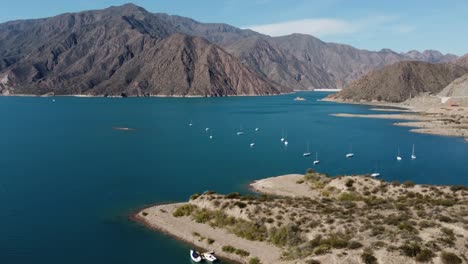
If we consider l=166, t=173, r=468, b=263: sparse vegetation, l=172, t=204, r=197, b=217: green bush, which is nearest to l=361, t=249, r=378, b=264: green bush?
l=166, t=173, r=468, b=263: sparse vegetation

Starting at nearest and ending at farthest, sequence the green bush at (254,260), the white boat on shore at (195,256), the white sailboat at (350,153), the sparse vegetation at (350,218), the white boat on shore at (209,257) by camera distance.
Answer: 1. the sparse vegetation at (350,218)
2. the green bush at (254,260)
3. the white boat on shore at (195,256)
4. the white boat on shore at (209,257)
5. the white sailboat at (350,153)

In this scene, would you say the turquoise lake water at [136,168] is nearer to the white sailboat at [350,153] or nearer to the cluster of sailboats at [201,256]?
the cluster of sailboats at [201,256]

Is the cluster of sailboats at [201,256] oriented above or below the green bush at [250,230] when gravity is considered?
below

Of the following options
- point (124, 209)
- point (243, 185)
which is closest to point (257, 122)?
point (243, 185)

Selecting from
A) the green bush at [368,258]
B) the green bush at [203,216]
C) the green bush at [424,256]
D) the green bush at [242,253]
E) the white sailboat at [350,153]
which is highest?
the green bush at [424,256]

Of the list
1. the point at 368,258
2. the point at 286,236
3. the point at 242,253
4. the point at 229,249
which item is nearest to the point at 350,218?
the point at 286,236

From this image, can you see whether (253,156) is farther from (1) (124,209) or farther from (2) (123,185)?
(1) (124,209)

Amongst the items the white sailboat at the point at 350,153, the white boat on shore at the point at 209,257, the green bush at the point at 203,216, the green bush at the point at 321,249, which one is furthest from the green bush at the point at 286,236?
the white sailboat at the point at 350,153

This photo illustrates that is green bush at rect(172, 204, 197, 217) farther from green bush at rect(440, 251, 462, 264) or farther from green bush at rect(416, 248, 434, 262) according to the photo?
green bush at rect(440, 251, 462, 264)
